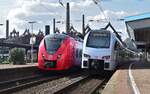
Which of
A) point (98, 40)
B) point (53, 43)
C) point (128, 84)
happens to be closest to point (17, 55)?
point (53, 43)

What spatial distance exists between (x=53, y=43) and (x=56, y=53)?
864 mm

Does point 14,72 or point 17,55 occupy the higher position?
point 17,55

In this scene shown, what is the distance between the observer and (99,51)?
97.0 feet

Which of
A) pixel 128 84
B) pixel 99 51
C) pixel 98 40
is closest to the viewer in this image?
→ pixel 128 84

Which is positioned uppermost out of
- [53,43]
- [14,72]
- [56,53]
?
[53,43]

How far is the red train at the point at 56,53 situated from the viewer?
97.1ft

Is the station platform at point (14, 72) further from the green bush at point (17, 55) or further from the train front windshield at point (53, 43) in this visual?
the green bush at point (17, 55)

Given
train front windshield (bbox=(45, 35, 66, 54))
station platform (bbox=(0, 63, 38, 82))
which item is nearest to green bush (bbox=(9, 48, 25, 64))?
station platform (bbox=(0, 63, 38, 82))

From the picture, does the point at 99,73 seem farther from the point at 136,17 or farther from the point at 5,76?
the point at 136,17

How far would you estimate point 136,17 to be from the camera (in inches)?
2096

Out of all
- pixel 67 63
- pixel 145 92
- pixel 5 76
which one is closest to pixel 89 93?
pixel 145 92

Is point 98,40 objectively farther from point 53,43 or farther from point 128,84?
point 128,84

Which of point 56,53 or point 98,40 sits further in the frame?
point 98,40

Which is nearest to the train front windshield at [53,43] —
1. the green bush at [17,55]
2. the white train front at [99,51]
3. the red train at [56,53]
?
the red train at [56,53]
